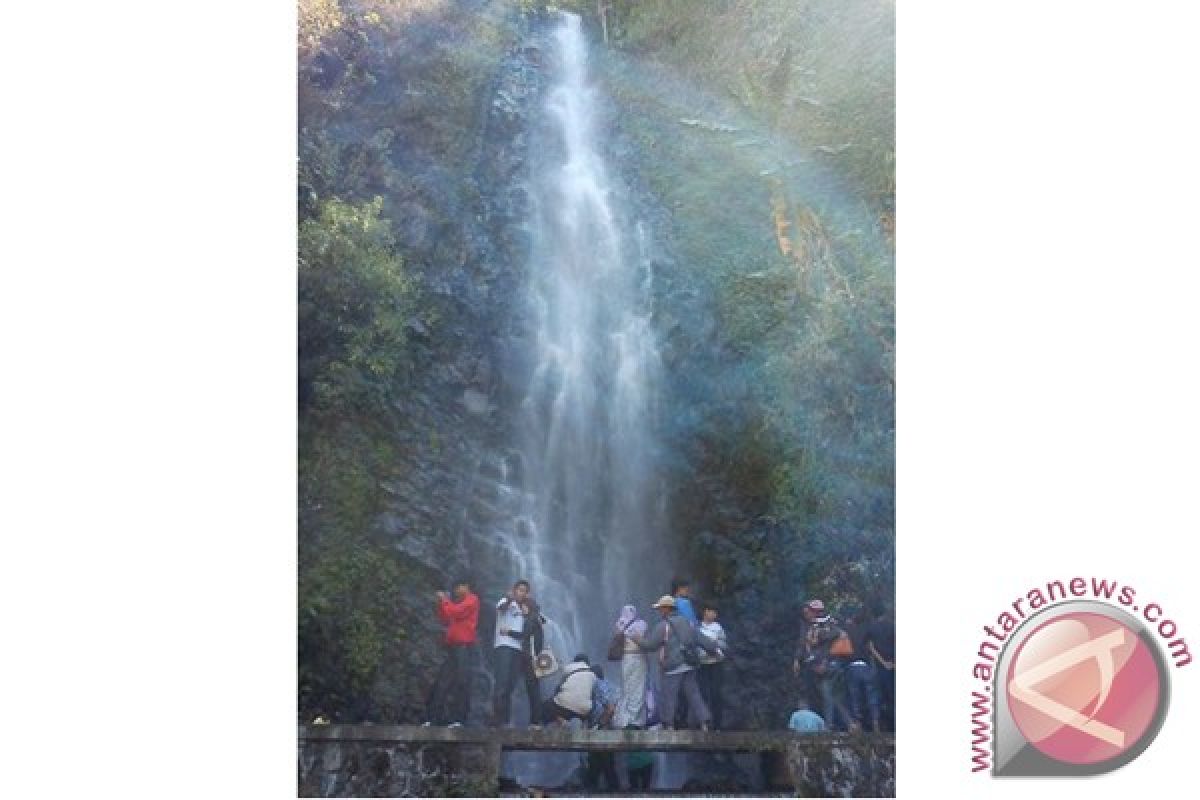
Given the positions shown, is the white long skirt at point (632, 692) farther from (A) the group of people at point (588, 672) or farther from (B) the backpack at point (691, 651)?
(B) the backpack at point (691, 651)

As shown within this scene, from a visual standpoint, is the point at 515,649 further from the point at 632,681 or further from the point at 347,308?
the point at 347,308

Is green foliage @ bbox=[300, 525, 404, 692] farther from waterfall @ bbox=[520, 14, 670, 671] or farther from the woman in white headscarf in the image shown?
the woman in white headscarf

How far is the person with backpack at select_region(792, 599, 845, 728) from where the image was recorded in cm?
1308

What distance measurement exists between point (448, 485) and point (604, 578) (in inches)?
65.4

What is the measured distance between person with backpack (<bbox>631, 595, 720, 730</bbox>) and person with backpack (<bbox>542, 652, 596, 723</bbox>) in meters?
0.57

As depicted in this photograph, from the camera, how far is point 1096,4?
41.1ft

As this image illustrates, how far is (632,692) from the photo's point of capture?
1300 centimetres

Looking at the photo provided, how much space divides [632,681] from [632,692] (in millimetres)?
94

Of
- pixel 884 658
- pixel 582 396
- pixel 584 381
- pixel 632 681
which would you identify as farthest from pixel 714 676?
pixel 584 381

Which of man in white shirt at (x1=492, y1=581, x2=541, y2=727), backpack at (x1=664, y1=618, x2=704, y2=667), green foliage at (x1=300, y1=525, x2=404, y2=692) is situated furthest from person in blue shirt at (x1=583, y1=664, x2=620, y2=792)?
green foliage at (x1=300, y1=525, x2=404, y2=692)

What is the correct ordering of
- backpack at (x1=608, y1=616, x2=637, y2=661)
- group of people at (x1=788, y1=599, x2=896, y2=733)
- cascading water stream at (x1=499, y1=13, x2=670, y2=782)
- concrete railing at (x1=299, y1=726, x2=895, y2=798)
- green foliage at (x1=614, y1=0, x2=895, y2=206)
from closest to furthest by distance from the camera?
concrete railing at (x1=299, y1=726, x2=895, y2=798) < group of people at (x1=788, y1=599, x2=896, y2=733) < backpack at (x1=608, y1=616, x2=637, y2=661) < cascading water stream at (x1=499, y1=13, x2=670, y2=782) < green foliage at (x1=614, y1=0, x2=895, y2=206)

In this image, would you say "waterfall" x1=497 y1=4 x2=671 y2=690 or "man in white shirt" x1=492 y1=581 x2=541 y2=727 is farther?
"waterfall" x1=497 y1=4 x2=671 y2=690
